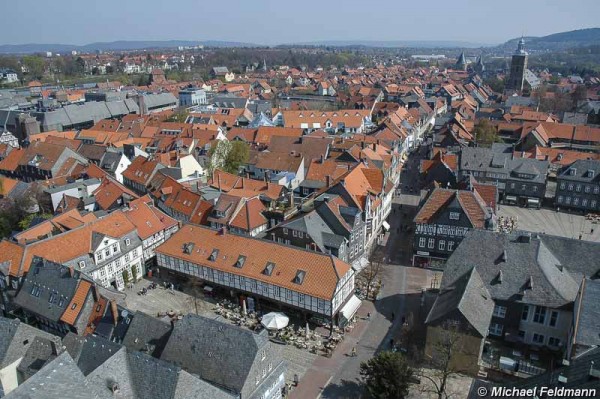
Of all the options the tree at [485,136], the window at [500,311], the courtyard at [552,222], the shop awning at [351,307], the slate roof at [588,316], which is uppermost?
the tree at [485,136]

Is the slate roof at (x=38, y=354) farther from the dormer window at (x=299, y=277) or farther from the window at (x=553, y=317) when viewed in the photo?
the window at (x=553, y=317)

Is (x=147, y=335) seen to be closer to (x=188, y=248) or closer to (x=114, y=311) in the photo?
(x=114, y=311)

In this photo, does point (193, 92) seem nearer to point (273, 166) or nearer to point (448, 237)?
point (273, 166)

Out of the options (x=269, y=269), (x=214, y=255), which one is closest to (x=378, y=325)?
(x=269, y=269)

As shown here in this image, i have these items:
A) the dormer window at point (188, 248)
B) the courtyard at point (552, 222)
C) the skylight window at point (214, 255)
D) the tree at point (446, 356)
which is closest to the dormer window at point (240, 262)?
the skylight window at point (214, 255)

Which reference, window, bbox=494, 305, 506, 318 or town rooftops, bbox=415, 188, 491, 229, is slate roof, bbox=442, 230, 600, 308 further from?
town rooftops, bbox=415, 188, 491, 229
